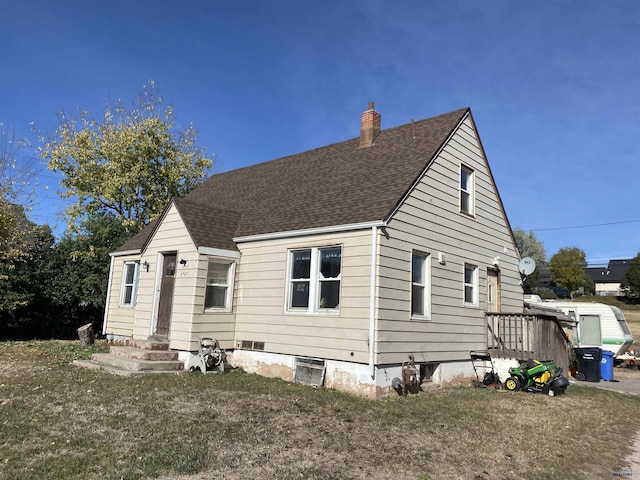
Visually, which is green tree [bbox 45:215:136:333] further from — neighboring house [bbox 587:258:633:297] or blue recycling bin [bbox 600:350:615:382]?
neighboring house [bbox 587:258:633:297]

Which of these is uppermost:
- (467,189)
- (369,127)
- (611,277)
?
(611,277)

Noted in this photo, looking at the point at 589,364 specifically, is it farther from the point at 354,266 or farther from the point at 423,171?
the point at 354,266

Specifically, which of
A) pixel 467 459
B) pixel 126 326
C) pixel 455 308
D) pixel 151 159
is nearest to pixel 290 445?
pixel 467 459

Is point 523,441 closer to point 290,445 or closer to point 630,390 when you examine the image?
point 290,445

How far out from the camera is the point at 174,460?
4902 mm

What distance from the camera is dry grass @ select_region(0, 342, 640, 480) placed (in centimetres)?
490

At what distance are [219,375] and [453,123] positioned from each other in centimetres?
892

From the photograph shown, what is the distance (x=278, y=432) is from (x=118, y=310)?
11844mm

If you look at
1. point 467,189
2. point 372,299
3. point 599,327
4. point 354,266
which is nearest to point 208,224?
point 354,266

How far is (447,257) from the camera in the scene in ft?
38.2

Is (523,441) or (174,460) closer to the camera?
(174,460)

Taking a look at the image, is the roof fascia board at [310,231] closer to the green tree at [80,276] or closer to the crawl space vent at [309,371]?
the crawl space vent at [309,371]

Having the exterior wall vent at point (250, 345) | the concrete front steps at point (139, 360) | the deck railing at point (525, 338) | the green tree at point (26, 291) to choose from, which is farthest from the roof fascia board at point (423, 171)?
the green tree at point (26, 291)

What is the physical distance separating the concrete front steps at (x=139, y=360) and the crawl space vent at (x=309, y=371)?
2.93 metres
